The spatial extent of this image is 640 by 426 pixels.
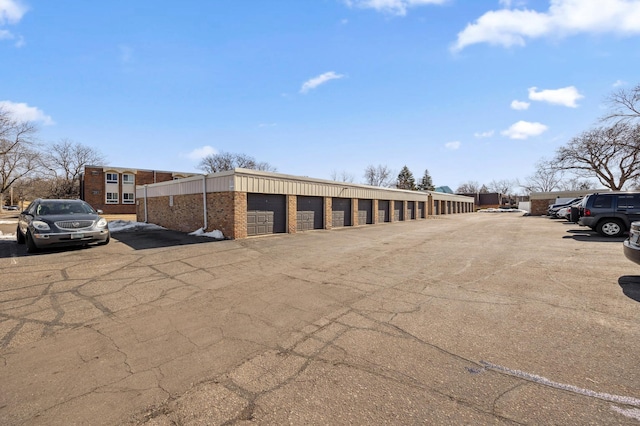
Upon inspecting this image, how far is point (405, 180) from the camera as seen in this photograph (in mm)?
72750

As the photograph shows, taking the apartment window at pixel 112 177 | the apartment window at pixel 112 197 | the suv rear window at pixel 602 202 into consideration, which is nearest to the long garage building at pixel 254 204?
the suv rear window at pixel 602 202

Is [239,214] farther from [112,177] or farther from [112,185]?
[112,177]

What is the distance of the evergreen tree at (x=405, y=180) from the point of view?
7231 cm

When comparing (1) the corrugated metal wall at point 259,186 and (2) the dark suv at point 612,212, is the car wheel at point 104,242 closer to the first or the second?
(1) the corrugated metal wall at point 259,186

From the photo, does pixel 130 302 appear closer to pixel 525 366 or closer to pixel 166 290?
pixel 166 290

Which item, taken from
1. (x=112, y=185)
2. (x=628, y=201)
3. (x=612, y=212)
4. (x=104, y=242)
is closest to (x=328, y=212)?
(x=104, y=242)

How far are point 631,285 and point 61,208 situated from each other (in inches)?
598

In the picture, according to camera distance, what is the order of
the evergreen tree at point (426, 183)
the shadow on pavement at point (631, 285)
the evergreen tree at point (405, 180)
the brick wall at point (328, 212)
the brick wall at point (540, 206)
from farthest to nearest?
the evergreen tree at point (426, 183) < the evergreen tree at point (405, 180) < the brick wall at point (540, 206) < the brick wall at point (328, 212) < the shadow on pavement at point (631, 285)

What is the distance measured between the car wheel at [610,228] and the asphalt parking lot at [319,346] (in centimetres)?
685

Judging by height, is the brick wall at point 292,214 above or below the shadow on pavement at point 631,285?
above

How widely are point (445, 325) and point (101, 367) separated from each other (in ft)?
13.2

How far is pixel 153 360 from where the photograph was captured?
3131 mm

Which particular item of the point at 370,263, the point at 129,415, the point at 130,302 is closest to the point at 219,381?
the point at 129,415

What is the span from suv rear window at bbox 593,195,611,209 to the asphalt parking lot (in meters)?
6.86
